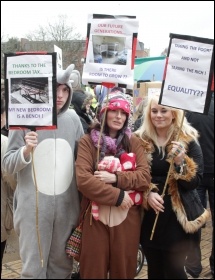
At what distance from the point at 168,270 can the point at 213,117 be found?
1847 mm

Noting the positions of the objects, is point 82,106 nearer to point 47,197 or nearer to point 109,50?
point 109,50

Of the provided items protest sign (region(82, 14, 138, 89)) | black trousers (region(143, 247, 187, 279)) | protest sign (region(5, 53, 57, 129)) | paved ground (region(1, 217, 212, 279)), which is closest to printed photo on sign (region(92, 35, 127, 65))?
protest sign (region(82, 14, 138, 89))

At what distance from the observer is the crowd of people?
2.52 meters

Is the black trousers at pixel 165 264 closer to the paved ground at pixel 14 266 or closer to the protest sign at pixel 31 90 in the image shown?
the paved ground at pixel 14 266

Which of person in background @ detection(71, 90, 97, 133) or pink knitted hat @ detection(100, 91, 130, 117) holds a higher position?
pink knitted hat @ detection(100, 91, 130, 117)

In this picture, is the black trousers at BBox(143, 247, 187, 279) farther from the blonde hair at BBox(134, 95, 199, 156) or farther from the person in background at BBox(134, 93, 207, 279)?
the blonde hair at BBox(134, 95, 199, 156)

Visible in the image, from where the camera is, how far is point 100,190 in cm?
242

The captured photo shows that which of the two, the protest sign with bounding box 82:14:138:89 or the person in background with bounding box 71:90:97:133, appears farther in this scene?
the person in background with bounding box 71:90:97:133

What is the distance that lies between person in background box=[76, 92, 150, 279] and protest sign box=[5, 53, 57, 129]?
0.32 m

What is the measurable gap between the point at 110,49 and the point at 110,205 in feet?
3.27

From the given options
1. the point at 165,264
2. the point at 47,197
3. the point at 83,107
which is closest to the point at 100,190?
the point at 47,197

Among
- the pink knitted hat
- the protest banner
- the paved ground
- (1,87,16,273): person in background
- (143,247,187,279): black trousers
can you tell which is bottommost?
the paved ground

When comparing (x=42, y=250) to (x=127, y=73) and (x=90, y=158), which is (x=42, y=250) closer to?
(x=90, y=158)

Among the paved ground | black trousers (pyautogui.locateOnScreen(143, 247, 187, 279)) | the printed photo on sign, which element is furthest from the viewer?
Result: the paved ground
